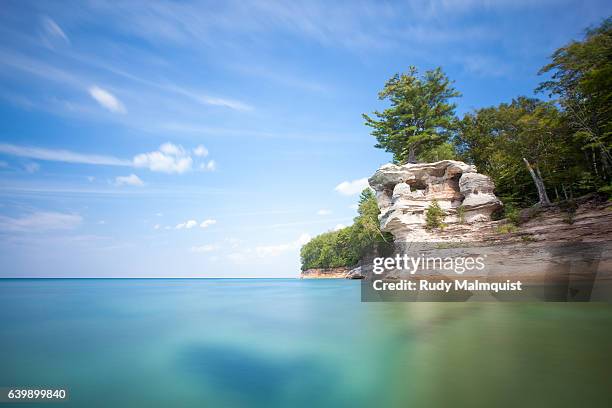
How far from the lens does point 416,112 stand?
25656mm

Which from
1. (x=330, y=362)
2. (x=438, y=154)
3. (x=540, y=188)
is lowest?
(x=330, y=362)

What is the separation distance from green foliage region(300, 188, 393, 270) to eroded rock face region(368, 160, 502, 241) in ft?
38.8

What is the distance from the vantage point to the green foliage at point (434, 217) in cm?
2011

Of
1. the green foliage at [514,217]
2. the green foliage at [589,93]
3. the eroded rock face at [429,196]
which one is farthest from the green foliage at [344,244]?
the green foliage at [589,93]

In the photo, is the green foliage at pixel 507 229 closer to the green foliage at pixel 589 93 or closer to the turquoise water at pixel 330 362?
the green foliage at pixel 589 93

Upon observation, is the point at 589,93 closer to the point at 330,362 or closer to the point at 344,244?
the point at 330,362

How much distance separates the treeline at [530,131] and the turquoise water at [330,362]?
10.5 m

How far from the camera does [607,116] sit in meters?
14.9

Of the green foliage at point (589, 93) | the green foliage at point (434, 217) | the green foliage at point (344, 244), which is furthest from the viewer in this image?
the green foliage at point (344, 244)

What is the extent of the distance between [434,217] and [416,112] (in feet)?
34.7

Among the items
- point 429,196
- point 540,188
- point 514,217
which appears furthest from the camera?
point 429,196

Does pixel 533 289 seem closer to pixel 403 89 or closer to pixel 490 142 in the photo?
pixel 490 142

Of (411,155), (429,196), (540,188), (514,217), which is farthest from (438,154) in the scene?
(514,217)

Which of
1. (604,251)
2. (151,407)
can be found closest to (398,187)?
(604,251)
